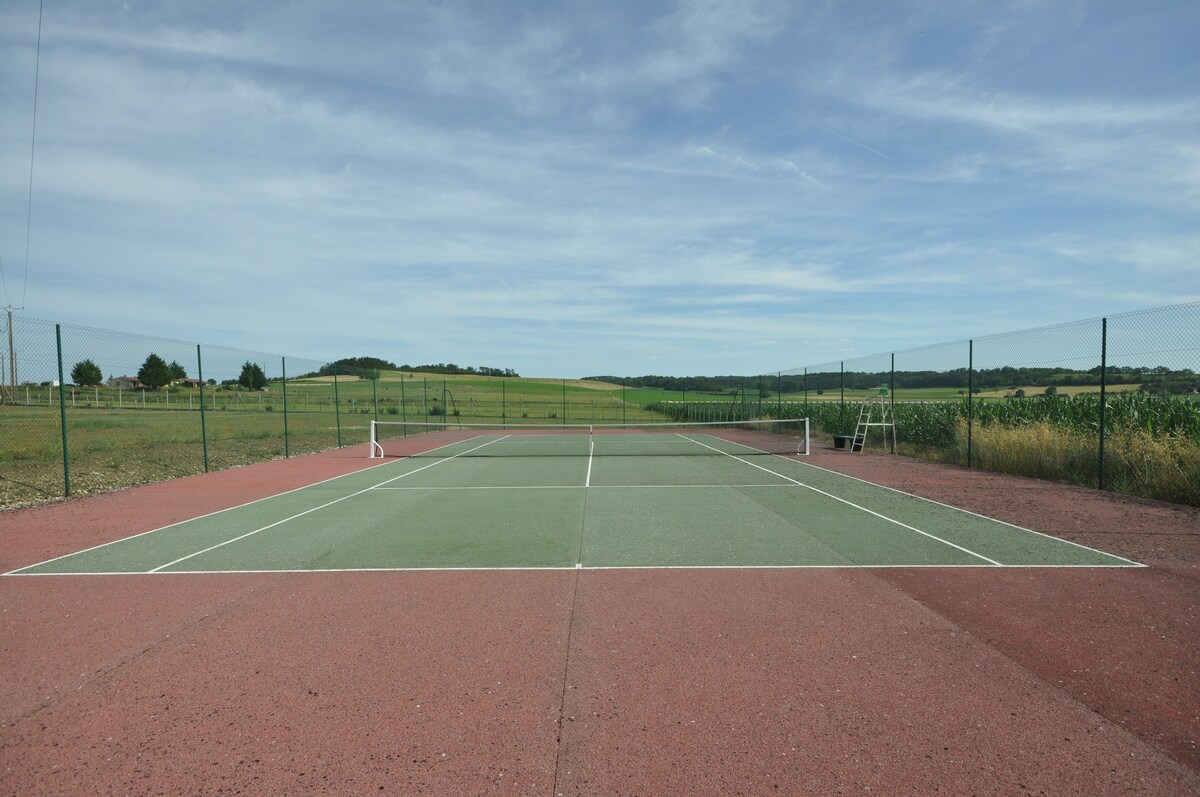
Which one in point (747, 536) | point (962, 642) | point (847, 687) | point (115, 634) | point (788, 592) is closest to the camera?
point (847, 687)

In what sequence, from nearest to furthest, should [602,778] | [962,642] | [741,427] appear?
1. [602,778]
2. [962,642]
3. [741,427]

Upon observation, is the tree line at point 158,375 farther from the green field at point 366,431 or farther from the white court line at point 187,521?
the white court line at point 187,521

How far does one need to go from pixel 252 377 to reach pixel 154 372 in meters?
3.43

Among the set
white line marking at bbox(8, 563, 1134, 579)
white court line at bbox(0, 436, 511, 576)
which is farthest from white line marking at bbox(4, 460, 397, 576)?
white line marking at bbox(8, 563, 1134, 579)

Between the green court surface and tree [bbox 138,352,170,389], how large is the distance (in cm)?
640

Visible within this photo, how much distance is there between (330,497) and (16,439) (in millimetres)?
14187

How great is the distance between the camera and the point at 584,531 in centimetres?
864

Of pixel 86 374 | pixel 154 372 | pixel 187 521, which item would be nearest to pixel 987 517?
pixel 187 521

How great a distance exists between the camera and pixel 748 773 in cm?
310

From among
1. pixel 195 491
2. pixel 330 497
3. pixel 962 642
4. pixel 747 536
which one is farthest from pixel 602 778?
pixel 195 491

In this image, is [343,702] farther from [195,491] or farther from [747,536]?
[195,491]

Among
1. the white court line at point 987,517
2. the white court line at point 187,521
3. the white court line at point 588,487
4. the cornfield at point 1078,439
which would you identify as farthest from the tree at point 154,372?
the cornfield at point 1078,439

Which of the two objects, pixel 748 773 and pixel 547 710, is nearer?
pixel 748 773

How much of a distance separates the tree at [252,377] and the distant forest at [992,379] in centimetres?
2030
